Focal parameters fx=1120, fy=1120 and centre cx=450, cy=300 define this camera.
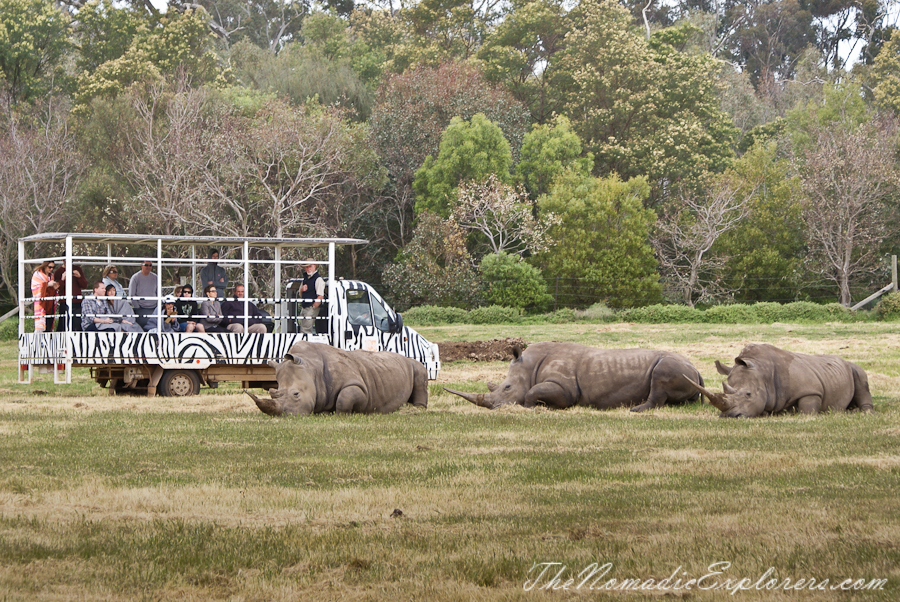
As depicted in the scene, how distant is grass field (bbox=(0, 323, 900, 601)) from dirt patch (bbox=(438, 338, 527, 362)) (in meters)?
11.1

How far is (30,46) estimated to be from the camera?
2018 inches

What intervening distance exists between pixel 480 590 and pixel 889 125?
4812 centimetres

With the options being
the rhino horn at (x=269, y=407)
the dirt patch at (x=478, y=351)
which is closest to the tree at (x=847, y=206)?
the dirt patch at (x=478, y=351)

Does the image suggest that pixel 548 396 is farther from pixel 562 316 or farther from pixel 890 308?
pixel 890 308

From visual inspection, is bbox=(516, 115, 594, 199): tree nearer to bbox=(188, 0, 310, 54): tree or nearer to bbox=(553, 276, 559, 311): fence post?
bbox=(553, 276, 559, 311): fence post

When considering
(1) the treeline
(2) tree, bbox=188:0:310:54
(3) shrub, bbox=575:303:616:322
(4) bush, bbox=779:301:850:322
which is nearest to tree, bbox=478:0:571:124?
(1) the treeline

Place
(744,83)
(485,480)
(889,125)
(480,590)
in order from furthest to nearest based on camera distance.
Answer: (744,83)
(889,125)
(485,480)
(480,590)

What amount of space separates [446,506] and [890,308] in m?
31.0

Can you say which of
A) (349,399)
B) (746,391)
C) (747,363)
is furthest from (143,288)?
(746,391)

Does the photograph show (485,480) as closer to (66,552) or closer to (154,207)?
(66,552)

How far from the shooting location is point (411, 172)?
46750 millimetres

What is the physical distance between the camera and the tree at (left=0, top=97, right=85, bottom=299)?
4225cm

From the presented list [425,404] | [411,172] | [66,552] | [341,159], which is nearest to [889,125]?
[411,172]

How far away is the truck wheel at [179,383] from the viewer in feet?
59.2
